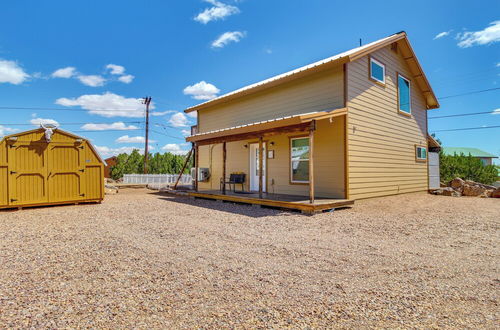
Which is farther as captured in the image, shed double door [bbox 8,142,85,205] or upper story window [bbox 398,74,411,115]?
upper story window [bbox 398,74,411,115]

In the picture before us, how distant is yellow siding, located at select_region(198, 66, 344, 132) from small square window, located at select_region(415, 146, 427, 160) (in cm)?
631

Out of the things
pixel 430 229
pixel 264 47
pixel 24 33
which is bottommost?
pixel 430 229

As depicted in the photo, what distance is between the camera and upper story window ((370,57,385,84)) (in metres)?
9.55

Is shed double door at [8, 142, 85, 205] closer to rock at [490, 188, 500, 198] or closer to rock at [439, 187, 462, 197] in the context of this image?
rock at [439, 187, 462, 197]

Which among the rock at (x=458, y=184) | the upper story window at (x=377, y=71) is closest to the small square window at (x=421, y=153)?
the rock at (x=458, y=184)

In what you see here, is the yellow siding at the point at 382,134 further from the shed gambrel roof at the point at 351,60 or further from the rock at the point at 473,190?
the rock at the point at 473,190

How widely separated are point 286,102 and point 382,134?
3821 millimetres

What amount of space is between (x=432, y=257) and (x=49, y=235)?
6.40 meters

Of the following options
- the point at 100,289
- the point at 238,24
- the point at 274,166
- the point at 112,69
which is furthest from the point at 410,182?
the point at 112,69

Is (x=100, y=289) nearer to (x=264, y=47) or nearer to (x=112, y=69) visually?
(x=264, y=47)

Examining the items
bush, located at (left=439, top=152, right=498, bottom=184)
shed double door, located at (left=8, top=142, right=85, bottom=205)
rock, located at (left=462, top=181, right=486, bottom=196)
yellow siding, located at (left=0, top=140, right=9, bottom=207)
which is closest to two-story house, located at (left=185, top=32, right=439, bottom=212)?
rock, located at (left=462, top=181, right=486, bottom=196)

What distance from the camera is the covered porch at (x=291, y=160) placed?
24.0 feet

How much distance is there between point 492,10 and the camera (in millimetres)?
14562

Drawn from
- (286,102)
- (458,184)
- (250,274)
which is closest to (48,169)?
(286,102)
